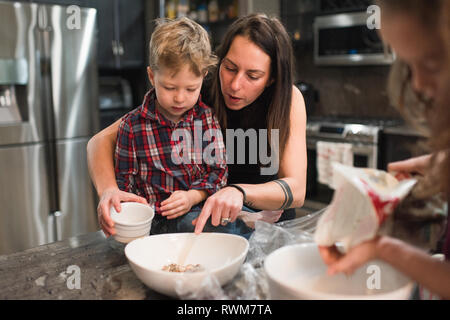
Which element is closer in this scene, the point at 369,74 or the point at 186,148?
the point at 186,148

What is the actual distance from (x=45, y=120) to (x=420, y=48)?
274 centimetres

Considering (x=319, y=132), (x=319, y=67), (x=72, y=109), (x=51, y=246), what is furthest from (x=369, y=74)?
(x=51, y=246)

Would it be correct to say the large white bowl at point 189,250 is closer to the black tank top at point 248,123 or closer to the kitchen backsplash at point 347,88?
the black tank top at point 248,123

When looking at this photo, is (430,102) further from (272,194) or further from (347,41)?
(347,41)

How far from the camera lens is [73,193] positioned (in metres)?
3.11

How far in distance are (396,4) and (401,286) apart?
47cm

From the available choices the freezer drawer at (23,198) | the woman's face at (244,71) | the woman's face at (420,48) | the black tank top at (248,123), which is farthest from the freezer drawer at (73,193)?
the woman's face at (420,48)

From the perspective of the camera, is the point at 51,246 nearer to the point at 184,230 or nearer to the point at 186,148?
the point at 184,230

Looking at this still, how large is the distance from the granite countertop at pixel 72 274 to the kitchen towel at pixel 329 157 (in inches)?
85.4

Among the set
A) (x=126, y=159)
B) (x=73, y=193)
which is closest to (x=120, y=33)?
(x=73, y=193)

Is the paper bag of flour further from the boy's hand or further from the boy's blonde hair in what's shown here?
the boy's blonde hair

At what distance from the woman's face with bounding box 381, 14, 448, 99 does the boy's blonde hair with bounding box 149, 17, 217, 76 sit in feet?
2.20

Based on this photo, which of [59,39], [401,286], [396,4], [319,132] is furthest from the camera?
[319,132]

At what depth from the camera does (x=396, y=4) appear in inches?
25.3
